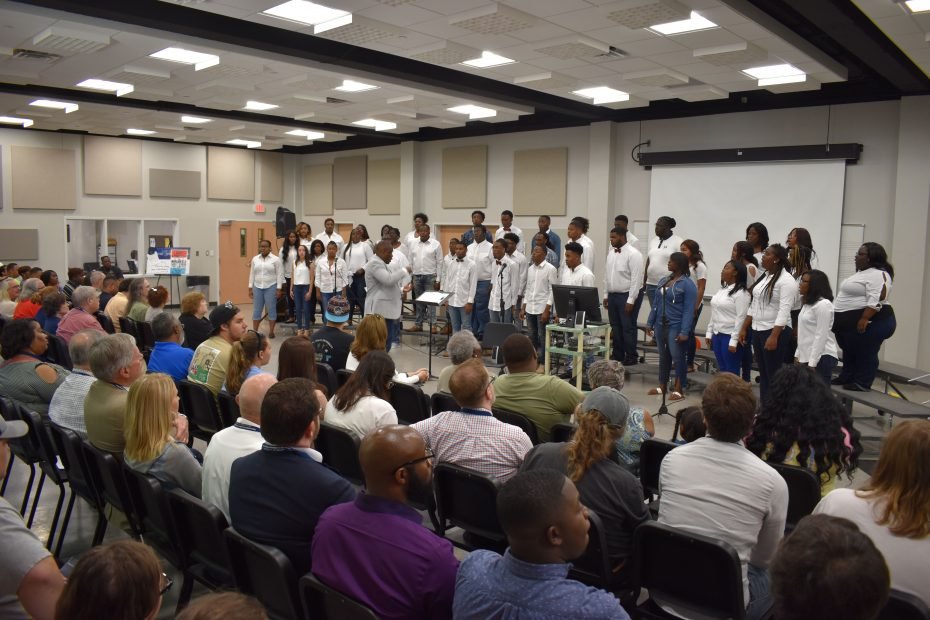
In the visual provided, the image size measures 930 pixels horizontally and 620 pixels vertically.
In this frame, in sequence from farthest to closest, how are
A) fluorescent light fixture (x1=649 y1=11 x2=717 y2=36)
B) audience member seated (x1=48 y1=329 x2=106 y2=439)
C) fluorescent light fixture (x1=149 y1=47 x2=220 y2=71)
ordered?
fluorescent light fixture (x1=149 y1=47 x2=220 y2=71)
fluorescent light fixture (x1=649 y1=11 x2=717 y2=36)
audience member seated (x1=48 y1=329 x2=106 y2=439)

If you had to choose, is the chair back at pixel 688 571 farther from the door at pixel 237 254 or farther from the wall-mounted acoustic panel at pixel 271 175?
the wall-mounted acoustic panel at pixel 271 175

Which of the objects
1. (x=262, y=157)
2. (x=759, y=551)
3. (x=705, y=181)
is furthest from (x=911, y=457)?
(x=262, y=157)

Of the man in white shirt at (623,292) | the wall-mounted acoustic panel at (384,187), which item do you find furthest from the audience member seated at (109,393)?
the wall-mounted acoustic panel at (384,187)

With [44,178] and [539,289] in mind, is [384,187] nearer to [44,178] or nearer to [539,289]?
[44,178]

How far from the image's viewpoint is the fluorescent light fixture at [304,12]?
583cm

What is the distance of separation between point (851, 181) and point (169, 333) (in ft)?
27.7

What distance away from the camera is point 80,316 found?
6.16m

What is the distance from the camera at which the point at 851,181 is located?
884cm

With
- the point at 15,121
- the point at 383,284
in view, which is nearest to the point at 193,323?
the point at 383,284

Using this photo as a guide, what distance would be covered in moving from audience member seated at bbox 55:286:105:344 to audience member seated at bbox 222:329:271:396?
2760 millimetres

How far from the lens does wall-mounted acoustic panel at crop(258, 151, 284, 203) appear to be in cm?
1603

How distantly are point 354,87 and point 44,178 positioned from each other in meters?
8.01

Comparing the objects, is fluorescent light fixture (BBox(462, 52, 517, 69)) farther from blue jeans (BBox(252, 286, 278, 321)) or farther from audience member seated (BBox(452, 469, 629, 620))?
audience member seated (BBox(452, 469, 629, 620))

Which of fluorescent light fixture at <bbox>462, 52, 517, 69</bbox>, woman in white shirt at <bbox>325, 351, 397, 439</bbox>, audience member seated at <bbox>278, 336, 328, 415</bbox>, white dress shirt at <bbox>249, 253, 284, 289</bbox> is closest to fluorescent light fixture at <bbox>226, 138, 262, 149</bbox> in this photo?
white dress shirt at <bbox>249, 253, 284, 289</bbox>
